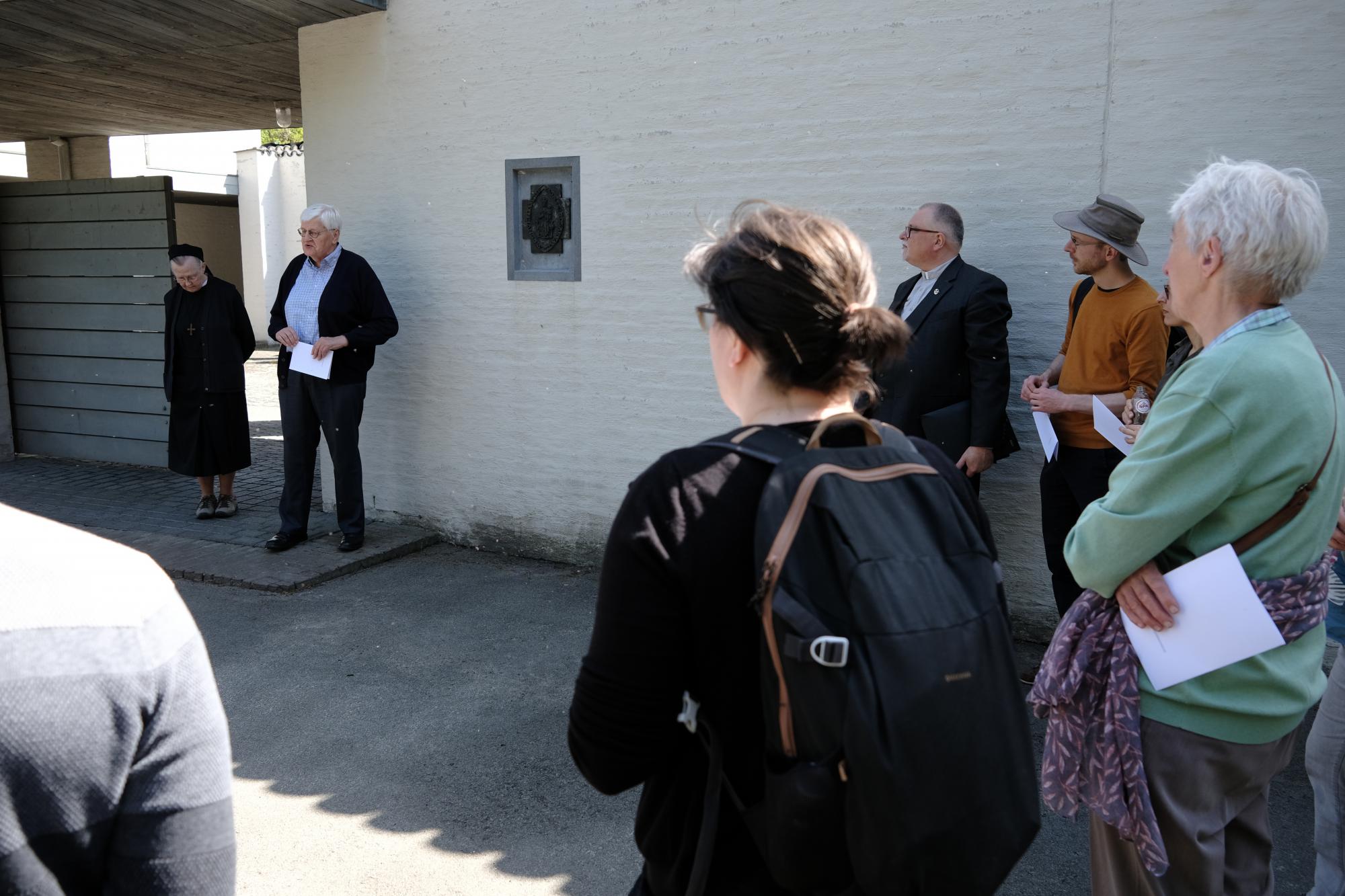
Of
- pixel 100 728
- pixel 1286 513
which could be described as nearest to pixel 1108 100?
pixel 1286 513

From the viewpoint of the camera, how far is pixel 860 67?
5.10m

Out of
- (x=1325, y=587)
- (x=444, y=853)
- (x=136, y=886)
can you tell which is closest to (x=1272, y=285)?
(x=1325, y=587)

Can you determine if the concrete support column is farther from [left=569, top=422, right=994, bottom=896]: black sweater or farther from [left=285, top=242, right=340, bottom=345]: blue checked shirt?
[left=569, top=422, right=994, bottom=896]: black sweater

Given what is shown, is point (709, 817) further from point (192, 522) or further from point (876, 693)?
point (192, 522)

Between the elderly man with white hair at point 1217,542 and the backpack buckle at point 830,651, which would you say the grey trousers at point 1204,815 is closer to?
the elderly man with white hair at point 1217,542

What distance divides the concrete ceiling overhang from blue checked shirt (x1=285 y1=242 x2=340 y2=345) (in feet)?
4.99

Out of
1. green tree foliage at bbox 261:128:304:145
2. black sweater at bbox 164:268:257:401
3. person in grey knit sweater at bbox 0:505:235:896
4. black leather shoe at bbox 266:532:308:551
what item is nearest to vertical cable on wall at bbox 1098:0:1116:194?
person in grey knit sweater at bbox 0:505:235:896

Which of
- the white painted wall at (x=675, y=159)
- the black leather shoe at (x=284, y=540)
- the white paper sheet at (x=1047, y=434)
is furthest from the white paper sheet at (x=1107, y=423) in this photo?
the black leather shoe at (x=284, y=540)

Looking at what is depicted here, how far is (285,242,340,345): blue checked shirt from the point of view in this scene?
6305mm

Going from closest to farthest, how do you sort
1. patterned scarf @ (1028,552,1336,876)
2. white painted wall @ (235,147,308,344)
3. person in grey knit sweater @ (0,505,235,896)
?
person in grey knit sweater @ (0,505,235,896) < patterned scarf @ (1028,552,1336,876) < white painted wall @ (235,147,308,344)

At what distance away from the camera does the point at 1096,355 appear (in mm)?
4141

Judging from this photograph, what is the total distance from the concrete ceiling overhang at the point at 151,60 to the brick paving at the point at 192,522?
3.15m

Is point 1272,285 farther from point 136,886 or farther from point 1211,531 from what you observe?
point 136,886

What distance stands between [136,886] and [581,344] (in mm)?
5089
